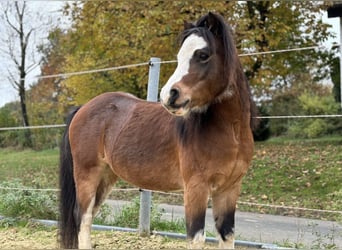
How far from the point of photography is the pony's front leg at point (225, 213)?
2607 millimetres

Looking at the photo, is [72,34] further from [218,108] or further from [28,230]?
[218,108]

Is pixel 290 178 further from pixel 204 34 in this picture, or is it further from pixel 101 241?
pixel 204 34

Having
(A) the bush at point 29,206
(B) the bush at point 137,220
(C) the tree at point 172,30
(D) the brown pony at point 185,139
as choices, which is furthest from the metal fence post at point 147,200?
(C) the tree at point 172,30

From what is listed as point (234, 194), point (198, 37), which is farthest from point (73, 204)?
point (198, 37)

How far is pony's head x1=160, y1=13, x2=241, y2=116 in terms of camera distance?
2.23 meters

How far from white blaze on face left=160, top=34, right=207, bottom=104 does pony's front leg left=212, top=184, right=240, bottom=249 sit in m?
0.73

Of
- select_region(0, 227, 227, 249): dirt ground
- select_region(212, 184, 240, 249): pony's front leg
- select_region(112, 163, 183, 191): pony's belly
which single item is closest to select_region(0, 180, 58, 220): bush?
select_region(0, 227, 227, 249): dirt ground

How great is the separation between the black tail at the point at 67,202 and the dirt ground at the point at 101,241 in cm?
34

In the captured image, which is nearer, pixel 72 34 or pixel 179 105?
pixel 179 105

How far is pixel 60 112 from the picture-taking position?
46.0ft

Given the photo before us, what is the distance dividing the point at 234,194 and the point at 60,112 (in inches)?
474

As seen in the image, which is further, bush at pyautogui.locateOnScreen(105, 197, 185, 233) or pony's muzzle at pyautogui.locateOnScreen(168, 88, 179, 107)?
bush at pyautogui.locateOnScreen(105, 197, 185, 233)

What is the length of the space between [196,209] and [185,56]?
2.63ft

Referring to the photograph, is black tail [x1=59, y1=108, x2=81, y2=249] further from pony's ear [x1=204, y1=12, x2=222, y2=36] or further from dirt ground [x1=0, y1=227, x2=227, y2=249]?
pony's ear [x1=204, y1=12, x2=222, y2=36]
